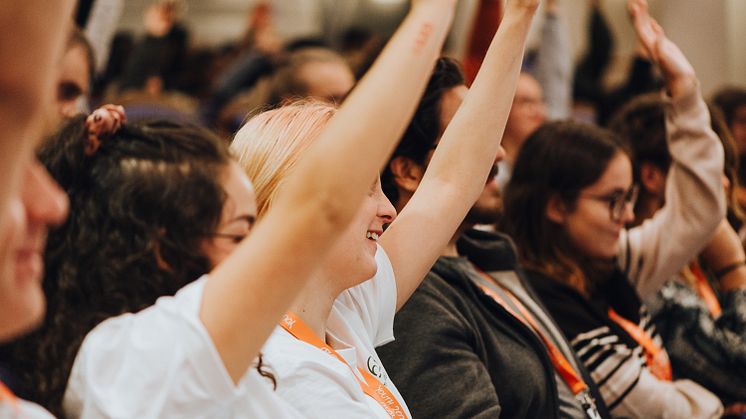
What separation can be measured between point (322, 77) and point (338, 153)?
7.90 ft

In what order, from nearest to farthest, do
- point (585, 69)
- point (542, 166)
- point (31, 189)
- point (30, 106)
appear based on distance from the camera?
point (30, 106), point (31, 189), point (542, 166), point (585, 69)

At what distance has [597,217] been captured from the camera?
2.46m

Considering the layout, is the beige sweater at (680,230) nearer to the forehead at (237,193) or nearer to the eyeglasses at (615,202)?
the eyeglasses at (615,202)

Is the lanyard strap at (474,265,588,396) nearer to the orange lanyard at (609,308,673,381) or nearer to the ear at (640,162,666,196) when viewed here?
the orange lanyard at (609,308,673,381)

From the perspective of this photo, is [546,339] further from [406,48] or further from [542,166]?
[406,48]

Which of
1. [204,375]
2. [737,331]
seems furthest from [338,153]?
[737,331]

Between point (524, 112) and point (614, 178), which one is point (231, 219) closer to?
point (614, 178)

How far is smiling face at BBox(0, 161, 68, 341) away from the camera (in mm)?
614

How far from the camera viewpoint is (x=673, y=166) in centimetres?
254

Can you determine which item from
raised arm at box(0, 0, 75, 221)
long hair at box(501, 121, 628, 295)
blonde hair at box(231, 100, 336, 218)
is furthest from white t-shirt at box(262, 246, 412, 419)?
long hair at box(501, 121, 628, 295)

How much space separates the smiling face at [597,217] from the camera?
2.46m

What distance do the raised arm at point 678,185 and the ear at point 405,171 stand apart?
68 cm

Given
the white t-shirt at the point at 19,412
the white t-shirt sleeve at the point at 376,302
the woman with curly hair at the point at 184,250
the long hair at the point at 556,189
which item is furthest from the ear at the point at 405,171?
the white t-shirt at the point at 19,412

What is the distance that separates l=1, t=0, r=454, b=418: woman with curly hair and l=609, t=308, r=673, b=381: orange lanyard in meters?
1.45
